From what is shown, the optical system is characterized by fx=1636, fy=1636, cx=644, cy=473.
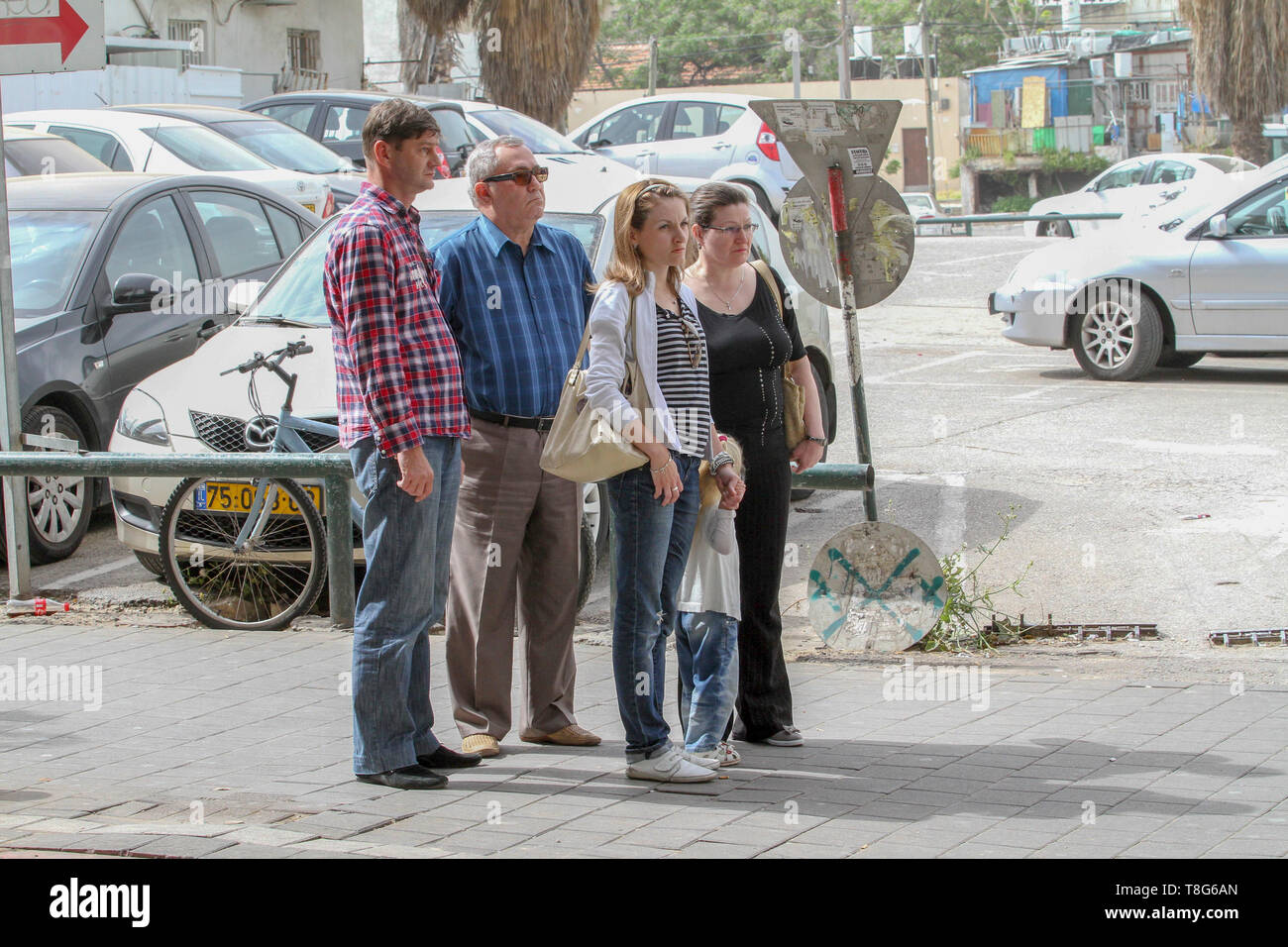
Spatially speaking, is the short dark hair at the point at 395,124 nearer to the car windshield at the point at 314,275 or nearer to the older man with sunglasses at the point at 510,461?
the older man with sunglasses at the point at 510,461

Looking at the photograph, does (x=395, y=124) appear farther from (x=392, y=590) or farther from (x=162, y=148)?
(x=162, y=148)

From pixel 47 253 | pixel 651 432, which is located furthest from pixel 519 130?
pixel 651 432

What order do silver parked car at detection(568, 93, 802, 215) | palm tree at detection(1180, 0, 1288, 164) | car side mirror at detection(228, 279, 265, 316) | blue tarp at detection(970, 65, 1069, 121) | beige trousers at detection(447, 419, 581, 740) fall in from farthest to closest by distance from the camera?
1. blue tarp at detection(970, 65, 1069, 121)
2. palm tree at detection(1180, 0, 1288, 164)
3. silver parked car at detection(568, 93, 802, 215)
4. car side mirror at detection(228, 279, 265, 316)
5. beige trousers at detection(447, 419, 581, 740)

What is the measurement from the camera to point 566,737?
18.4 feet

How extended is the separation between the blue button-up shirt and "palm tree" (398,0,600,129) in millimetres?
19354

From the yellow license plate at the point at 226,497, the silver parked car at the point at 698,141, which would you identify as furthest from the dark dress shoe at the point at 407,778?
the silver parked car at the point at 698,141

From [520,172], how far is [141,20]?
80.3 feet

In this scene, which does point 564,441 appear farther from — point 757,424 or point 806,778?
point 806,778

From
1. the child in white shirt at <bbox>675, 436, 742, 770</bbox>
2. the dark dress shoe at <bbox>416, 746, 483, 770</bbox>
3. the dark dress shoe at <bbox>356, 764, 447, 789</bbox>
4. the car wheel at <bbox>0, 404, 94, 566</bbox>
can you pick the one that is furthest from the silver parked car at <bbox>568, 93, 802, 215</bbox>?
the dark dress shoe at <bbox>356, 764, 447, 789</bbox>

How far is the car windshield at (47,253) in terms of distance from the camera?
30.3 feet

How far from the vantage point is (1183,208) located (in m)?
14.7

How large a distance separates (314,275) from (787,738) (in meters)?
4.12

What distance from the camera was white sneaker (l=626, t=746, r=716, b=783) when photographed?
509 cm

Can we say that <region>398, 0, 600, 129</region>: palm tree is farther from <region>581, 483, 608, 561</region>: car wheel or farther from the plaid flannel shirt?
the plaid flannel shirt
